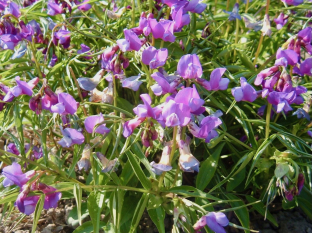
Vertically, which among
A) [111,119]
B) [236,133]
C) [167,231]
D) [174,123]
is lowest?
[167,231]

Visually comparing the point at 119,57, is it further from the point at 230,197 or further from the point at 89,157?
the point at 230,197

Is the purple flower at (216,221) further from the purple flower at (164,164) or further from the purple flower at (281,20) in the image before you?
the purple flower at (281,20)

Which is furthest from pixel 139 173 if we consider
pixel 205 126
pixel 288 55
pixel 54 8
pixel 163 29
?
pixel 54 8

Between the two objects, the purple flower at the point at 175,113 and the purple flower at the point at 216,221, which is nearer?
the purple flower at the point at 175,113

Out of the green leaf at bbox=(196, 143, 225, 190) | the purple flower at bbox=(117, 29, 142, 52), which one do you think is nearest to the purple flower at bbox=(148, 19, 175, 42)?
the purple flower at bbox=(117, 29, 142, 52)

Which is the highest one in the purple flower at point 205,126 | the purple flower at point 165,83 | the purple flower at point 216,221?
the purple flower at point 165,83

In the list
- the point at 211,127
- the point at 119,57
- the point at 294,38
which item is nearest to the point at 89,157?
the point at 119,57

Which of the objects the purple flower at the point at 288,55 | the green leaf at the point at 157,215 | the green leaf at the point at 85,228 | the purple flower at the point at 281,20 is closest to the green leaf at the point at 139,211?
the green leaf at the point at 157,215

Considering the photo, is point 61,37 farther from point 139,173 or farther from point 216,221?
point 216,221
